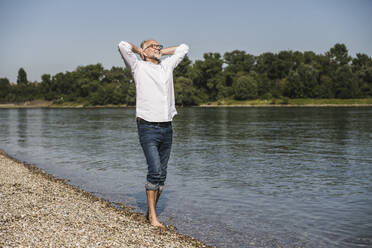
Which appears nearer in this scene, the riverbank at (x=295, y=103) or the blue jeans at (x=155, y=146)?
the blue jeans at (x=155, y=146)

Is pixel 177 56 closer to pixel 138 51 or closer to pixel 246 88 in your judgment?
pixel 138 51

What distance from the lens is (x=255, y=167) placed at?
712 inches

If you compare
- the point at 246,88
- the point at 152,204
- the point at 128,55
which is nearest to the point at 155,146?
the point at 152,204

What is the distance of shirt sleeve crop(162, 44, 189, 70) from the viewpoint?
284 inches

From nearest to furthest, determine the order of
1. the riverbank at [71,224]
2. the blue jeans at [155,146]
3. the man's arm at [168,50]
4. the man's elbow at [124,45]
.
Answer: the riverbank at [71,224]
the man's elbow at [124,45]
the blue jeans at [155,146]
the man's arm at [168,50]

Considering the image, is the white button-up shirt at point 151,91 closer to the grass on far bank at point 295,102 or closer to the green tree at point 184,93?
the grass on far bank at point 295,102

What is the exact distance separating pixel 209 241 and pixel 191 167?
994cm

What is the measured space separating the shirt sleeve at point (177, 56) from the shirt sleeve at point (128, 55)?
0.65 m

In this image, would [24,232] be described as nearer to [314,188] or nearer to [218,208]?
[218,208]

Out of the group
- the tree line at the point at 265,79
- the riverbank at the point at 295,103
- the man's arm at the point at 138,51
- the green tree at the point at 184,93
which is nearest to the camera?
the man's arm at the point at 138,51

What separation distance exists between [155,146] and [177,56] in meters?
1.81

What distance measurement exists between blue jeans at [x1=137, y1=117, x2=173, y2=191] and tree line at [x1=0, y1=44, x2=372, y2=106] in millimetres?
116649

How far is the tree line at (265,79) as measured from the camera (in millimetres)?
129000

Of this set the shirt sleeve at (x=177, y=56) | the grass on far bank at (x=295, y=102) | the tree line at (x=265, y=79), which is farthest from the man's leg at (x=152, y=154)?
the grass on far bank at (x=295, y=102)
